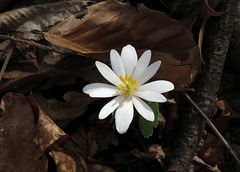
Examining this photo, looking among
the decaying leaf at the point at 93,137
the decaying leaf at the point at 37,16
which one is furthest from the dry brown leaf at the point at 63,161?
the decaying leaf at the point at 37,16

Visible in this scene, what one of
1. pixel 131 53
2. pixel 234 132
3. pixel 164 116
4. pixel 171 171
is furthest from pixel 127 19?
pixel 234 132

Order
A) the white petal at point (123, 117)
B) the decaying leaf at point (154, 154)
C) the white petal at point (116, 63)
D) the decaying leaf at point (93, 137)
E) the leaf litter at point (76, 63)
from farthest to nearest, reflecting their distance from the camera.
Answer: the decaying leaf at point (93, 137), the decaying leaf at point (154, 154), the leaf litter at point (76, 63), the white petal at point (116, 63), the white petal at point (123, 117)

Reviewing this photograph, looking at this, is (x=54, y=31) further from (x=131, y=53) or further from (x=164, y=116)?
(x=164, y=116)

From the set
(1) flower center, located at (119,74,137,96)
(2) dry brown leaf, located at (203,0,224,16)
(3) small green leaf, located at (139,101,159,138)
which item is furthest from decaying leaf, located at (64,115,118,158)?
(2) dry brown leaf, located at (203,0,224,16)

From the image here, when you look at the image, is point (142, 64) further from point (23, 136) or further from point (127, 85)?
point (23, 136)

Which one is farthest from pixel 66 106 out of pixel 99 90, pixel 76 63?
pixel 99 90

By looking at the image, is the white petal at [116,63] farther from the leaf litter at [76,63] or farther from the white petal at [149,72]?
the leaf litter at [76,63]
